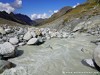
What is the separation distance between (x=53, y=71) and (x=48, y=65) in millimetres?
870

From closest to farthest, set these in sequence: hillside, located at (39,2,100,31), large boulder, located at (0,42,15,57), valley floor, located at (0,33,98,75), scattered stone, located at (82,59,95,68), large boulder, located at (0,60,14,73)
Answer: large boulder, located at (0,60,14,73) → valley floor, located at (0,33,98,75) → scattered stone, located at (82,59,95,68) → large boulder, located at (0,42,15,57) → hillside, located at (39,2,100,31)

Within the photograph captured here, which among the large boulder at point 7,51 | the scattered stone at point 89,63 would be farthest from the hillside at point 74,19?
the large boulder at point 7,51

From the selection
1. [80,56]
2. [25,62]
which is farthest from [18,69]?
[80,56]

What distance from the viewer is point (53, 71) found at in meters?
9.19

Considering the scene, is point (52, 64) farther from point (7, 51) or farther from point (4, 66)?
point (7, 51)

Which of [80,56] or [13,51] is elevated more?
[13,51]

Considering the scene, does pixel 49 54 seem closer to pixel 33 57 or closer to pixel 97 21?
pixel 33 57

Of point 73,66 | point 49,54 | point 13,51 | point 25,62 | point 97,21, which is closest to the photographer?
point 73,66

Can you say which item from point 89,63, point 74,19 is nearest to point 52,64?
point 89,63

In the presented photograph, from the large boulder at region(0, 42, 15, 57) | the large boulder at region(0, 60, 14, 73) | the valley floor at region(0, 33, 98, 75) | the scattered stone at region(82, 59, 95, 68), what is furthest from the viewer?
the large boulder at region(0, 42, 15, 57)

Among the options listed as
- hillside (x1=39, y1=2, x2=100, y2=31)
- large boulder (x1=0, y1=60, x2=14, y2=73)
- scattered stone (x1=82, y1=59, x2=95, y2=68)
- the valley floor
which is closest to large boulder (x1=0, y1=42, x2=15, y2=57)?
the valley floor

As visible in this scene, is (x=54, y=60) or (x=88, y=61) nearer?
(x=88, y=61)

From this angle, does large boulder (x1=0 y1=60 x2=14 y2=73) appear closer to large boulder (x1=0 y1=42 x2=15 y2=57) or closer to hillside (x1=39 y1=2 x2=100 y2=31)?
large boulder (x1=0 y1=42 x2=15 y2=57)

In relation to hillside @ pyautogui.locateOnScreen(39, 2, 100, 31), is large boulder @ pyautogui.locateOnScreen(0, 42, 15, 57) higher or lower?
lower
